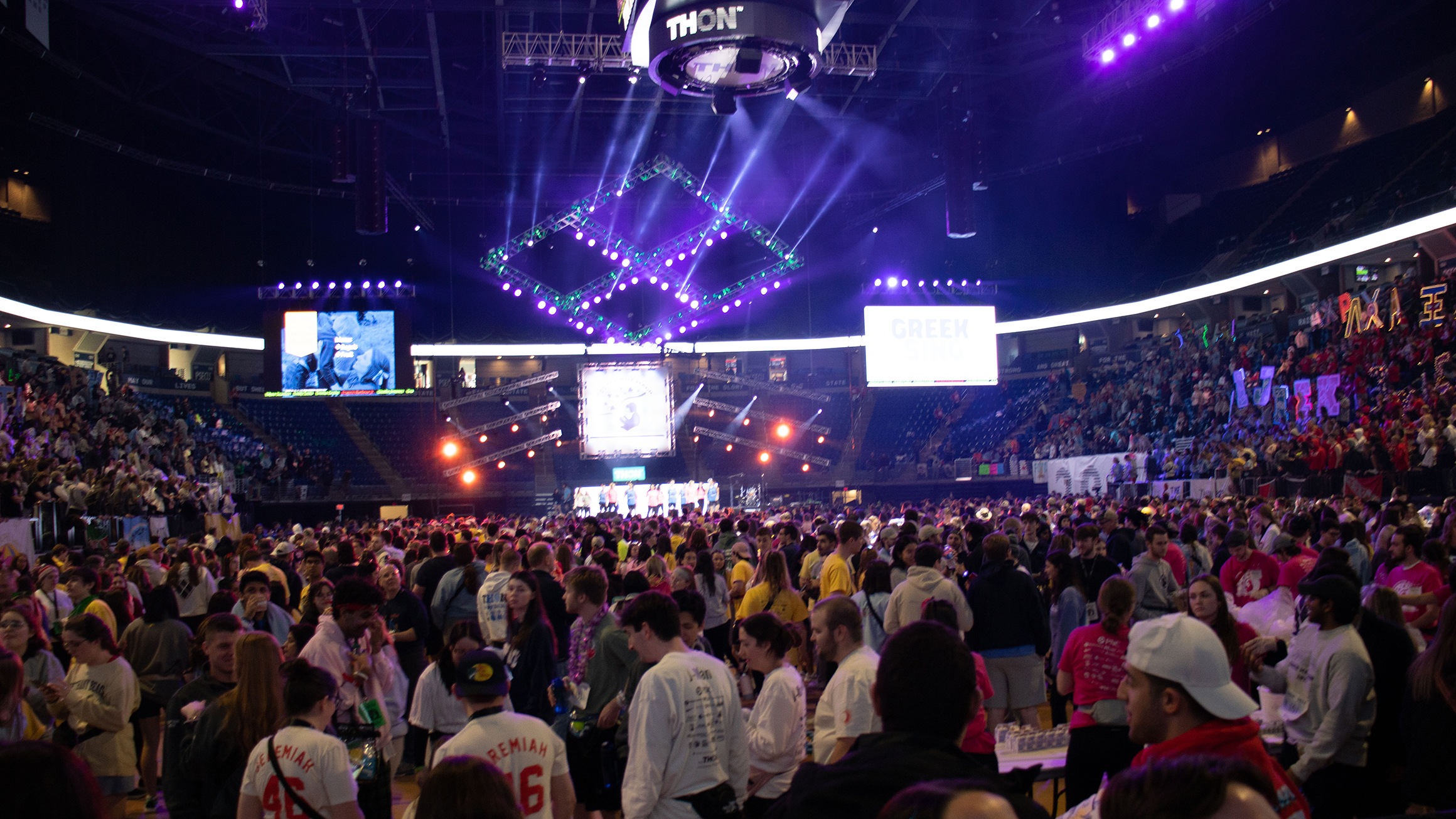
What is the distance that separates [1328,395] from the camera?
21.3m

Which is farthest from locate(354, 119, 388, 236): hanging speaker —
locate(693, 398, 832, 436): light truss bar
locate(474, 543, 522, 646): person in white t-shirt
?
locate(693, 398, 832, 436): light truss bar

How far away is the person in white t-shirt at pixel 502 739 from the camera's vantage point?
302cm

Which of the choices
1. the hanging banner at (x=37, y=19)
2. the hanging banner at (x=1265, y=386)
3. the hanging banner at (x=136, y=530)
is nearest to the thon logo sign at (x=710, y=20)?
the hanging banner at (x=37, y=19)

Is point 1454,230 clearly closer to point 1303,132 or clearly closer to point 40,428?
point 1303,132

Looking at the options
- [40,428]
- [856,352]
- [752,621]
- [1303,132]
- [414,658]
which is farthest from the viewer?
[856,352]

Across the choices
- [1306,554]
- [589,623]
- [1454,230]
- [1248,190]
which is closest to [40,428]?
[589,623]

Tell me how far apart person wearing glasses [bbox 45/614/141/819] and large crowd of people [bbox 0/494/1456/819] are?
0.01 meters

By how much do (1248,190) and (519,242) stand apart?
21729 mm

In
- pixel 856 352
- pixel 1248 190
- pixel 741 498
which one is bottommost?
pixel 741 498

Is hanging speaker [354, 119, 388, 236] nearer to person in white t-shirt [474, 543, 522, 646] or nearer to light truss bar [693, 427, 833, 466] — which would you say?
person in white t-shirt [474, 543, 522, 646]

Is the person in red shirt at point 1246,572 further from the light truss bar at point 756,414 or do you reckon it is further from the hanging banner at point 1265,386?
the light truss bar at point 756,414

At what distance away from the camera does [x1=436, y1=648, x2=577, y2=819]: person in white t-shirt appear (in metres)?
3.02

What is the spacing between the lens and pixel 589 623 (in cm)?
487

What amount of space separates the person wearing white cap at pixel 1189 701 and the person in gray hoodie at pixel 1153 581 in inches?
188
